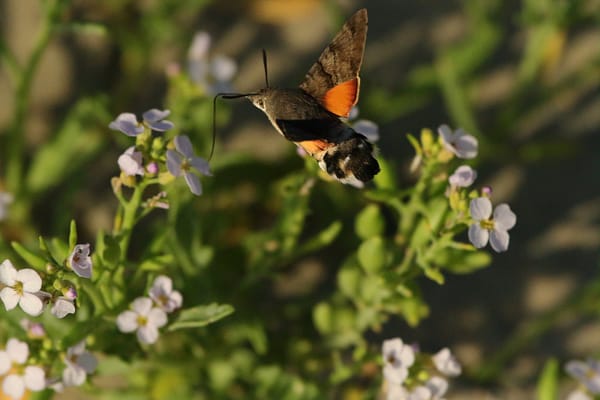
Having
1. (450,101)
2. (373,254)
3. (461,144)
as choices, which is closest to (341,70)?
(461,144)

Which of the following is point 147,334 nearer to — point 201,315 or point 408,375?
point 201,315

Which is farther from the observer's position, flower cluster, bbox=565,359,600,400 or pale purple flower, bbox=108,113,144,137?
flower cluster, bbox=565,359,600,400

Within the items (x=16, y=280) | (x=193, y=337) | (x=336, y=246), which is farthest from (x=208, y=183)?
(x=16, y=280)

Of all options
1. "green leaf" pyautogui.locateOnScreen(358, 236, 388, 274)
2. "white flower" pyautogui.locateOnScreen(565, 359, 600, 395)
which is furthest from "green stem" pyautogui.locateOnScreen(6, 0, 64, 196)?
"white flower" pyautogui.locateOnScreen(565, 359, 600, 395)

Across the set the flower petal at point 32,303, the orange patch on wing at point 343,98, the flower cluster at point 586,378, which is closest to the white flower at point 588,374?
the flower cluster at point 586,378

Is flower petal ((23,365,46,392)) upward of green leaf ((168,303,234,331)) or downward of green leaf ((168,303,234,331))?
downward

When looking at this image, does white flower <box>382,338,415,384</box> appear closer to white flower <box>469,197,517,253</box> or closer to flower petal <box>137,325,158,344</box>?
white flower <box>469,197,517,253</box>
